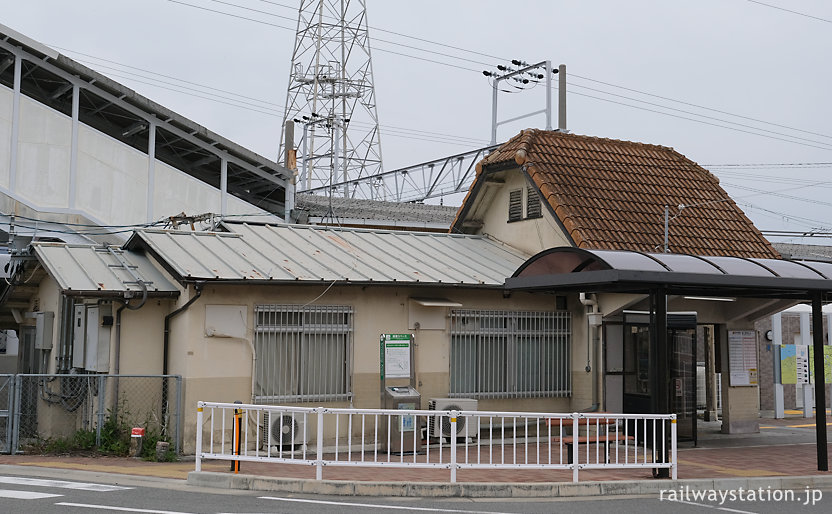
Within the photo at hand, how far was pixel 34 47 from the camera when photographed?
23.6 m

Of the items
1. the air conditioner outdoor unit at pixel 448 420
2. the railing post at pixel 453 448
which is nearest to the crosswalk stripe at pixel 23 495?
the railing post at pixel 453 448

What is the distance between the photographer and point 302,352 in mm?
15438

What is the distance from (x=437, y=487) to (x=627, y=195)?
1046 cm

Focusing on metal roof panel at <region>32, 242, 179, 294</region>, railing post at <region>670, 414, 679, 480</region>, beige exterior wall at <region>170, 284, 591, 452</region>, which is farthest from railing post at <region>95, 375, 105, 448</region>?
railing post at <region>670, 414, 679, 480</region>

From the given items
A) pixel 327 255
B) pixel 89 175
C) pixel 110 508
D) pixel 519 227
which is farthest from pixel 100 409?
pixel 89 175

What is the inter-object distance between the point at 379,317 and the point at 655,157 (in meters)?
9.34

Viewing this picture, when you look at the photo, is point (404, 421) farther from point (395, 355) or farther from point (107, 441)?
point (107, 441)

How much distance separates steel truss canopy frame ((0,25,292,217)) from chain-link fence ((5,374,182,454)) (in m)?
11.8

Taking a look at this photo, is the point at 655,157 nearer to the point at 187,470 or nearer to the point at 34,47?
the point at 187,470

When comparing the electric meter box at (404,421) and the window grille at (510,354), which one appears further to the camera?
the window grille at (510,354)

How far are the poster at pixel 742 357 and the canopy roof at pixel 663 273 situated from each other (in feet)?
14.1

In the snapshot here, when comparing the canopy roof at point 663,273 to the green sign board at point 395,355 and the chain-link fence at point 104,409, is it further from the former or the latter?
the chain-link fence at point 104,409

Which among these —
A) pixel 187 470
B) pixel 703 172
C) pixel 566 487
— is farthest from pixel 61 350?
pixel 703 172

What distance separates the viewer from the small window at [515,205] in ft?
A: 63.9
